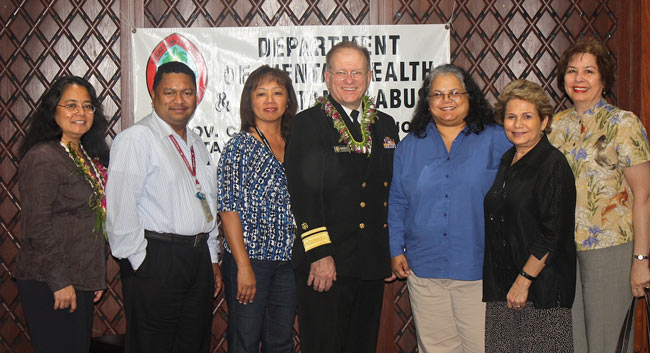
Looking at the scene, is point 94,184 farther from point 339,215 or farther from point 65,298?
point 339,215

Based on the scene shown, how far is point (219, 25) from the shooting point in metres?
3.35

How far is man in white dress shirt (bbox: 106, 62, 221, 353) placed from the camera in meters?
2.32

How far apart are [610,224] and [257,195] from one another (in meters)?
1.68

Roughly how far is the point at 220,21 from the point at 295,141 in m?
1.41

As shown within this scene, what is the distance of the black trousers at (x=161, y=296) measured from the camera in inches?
92.4

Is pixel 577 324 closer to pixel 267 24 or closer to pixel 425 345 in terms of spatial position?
pixel 425 345

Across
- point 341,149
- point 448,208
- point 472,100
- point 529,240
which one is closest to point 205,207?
point 341,149

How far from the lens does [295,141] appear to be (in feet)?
7.73

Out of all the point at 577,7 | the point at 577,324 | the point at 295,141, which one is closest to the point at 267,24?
the point at 295,141

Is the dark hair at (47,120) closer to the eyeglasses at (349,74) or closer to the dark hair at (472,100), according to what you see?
the eyeglasses at (349,74)

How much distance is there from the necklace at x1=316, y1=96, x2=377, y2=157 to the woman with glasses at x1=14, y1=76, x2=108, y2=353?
48.0 inches

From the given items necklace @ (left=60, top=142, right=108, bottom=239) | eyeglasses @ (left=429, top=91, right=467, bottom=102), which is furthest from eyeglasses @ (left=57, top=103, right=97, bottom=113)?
eyeglasses @ (left=429, top=91, right=467, bottom=102)

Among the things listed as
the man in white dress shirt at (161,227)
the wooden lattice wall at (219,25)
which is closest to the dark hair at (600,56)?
the wooden lattice wall at (219,25)

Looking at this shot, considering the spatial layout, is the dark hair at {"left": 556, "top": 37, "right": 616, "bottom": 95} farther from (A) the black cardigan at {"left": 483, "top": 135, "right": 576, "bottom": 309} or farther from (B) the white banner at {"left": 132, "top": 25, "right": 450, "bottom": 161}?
→ (B) the white banner at {"left": 132, "top": 25, "right": 450, "bottom": 161}
